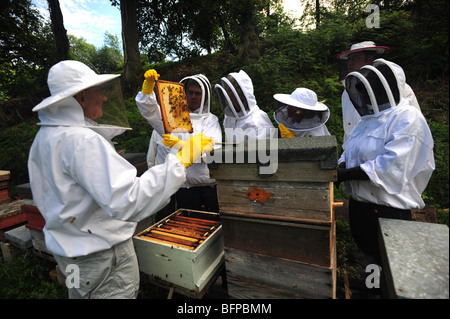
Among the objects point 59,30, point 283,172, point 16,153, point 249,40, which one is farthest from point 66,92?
point 59,30

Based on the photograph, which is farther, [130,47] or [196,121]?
[130,47]

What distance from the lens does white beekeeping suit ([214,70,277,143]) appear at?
2577 mm

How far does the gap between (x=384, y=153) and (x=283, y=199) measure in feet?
2.97

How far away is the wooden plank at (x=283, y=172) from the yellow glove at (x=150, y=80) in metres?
1.50

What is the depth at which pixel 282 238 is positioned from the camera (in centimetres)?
152

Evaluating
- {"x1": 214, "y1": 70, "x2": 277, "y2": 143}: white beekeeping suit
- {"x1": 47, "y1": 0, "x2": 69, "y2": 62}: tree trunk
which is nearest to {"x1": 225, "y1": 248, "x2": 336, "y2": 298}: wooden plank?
{"x1": 214, "y1": 70, "x2": 277, "y2": 143}: white beekeeping suit

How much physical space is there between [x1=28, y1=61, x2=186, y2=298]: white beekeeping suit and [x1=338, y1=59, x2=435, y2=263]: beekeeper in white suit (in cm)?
148

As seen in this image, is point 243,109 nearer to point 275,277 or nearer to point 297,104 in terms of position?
point 297,104

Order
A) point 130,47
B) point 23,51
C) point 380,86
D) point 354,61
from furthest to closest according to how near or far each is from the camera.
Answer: point 130,47, point 23,51, point 354,61, point 380,86

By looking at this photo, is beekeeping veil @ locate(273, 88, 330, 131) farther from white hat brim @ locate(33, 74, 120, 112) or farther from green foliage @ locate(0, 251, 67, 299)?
green foliage @ locate(0, 251, 67, 299)

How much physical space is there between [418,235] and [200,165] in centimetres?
207

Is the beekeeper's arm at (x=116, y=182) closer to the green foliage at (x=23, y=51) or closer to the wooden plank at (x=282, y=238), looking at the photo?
the wooden plank at (x=282, y=238)

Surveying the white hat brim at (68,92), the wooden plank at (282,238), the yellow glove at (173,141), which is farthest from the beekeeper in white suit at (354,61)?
the white hat brim at (68,92)

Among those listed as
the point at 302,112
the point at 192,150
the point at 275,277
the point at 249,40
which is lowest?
the point at 275,277
